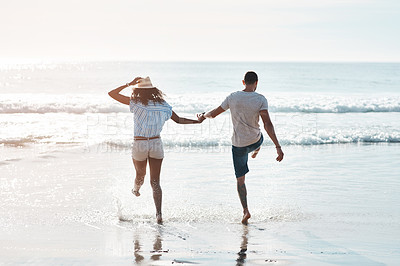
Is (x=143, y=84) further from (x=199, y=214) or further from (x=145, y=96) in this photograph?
(x=199, y=214)

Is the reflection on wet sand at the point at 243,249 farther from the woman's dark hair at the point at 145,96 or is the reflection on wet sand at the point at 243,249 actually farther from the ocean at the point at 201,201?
the woman's dark hair at the point at 145,96

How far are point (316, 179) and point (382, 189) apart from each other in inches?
46.3

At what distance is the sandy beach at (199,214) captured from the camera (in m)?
4.96

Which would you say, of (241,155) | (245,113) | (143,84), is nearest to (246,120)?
(245,113)

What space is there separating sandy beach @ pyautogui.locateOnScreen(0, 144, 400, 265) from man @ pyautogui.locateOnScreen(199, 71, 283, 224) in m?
0.74

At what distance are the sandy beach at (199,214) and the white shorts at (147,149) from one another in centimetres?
82

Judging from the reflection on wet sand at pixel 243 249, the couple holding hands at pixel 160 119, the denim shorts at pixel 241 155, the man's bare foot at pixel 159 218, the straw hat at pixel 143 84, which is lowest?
the reflection on wet sand at pixel 243 249

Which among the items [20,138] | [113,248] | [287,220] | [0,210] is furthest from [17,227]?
[20,138]

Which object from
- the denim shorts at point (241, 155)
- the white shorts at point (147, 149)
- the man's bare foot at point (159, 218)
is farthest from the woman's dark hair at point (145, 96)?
the man's bare foot at point (159, 218)

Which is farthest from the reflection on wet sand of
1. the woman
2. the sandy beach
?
the woman

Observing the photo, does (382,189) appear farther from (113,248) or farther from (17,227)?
(17,227)

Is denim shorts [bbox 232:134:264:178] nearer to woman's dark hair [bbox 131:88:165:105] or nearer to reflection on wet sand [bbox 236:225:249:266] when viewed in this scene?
reflection on wet sand [bbox 236:225:249:266]

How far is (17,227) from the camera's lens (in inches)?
233

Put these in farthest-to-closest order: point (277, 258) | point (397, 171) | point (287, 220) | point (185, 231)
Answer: point (397, 171)
point (287, 220)
point (185, 231)
point (277, 258)
